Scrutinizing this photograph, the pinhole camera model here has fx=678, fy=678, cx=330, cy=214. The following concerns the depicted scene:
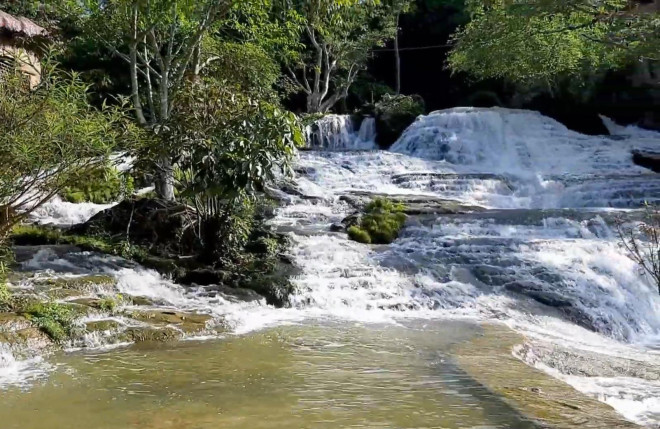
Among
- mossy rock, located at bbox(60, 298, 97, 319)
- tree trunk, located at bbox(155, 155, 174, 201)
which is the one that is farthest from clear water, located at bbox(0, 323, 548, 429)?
tree trunk, located at bbox(155, 155, 174, 201)

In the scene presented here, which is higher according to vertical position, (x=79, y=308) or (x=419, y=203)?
(x=419, y=203)

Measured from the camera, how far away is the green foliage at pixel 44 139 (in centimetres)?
651

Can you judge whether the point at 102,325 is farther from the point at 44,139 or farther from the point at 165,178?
the point at 165,178

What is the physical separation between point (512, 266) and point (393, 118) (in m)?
14.3

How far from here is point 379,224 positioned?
12.8 m

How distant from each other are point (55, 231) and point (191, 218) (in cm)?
243

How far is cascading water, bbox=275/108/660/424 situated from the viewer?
7801 millimetres

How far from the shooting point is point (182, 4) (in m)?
11.1

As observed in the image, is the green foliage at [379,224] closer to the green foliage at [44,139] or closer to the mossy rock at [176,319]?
the mossy rock at [176,319]

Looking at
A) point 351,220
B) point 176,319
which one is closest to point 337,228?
point 351,220

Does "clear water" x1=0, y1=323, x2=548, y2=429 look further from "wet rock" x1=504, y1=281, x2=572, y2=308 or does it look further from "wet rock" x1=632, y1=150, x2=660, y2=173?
"wet rock" x1=632, y1=150, x2=660, y2=173

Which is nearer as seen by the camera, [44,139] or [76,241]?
[44,139]

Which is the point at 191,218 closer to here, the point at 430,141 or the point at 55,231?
the point at 55,231

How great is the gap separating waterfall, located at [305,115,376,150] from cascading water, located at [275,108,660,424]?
4.91m
